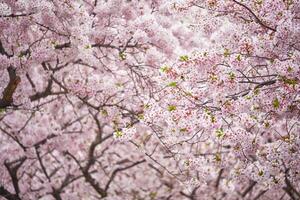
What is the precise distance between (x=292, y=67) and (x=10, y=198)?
5741 mm

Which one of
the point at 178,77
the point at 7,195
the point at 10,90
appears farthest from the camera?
the point at 7,195

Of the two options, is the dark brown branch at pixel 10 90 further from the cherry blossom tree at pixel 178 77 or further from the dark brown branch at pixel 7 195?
the dark brown branch at pixel 7 195

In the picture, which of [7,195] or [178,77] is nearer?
[178,77]

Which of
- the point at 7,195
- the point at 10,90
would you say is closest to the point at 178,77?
the point at 10,90

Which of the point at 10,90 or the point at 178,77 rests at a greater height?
the point at 10,90

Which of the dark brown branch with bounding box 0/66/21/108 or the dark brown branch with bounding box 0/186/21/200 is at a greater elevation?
the dark brown branch with bounding box 0/66/21/108

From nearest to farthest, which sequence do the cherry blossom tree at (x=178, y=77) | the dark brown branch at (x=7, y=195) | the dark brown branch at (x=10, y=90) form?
the cherry blossom tree at (x=178, y=77)
the dark brown branch at (x=10, y=90)
the dark brown branch at (x=7, y=195)

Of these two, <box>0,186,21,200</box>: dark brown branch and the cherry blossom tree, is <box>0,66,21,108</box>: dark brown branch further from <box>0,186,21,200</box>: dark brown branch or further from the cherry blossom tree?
<box>0,186,21,200</box>: dark brown branch

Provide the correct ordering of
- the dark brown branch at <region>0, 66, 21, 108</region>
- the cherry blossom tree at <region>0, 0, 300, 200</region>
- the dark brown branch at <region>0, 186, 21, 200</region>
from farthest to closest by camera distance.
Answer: the dark brown branch at <region>0, 186, 21, 200</region> < the dark brown branch at <region>0, 66, 21, 108</region> < the cherry blossom tree at <region>0, 0, 300, 200</region>

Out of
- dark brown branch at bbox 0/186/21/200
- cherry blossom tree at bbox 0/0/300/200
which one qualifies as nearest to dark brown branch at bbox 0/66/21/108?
cherry blossom tree at bbox 0/0/300/200

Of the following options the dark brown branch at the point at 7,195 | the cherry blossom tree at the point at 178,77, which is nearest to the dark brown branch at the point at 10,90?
the cherry blossom tree at the point at 178,77

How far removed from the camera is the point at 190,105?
520 centimetres

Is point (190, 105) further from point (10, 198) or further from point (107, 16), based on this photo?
point (10, 198)

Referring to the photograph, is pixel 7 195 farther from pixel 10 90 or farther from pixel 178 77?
pixel 178 77
